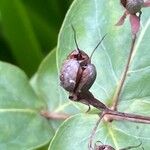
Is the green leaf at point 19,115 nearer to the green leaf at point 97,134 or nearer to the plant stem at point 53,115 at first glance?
the plant stem at point 53,115

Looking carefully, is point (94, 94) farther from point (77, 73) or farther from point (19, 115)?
point (77, 73)

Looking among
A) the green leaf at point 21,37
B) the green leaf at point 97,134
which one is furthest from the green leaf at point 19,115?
the green leaf at point 21,37

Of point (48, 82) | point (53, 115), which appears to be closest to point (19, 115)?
point (53, 115)

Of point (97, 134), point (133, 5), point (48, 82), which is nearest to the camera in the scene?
point (133, 5)

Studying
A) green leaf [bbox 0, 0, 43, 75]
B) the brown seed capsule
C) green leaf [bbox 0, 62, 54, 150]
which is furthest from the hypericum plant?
green leaf [bbox 0, 0, 43, 75]

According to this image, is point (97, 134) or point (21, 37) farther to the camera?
point (21, 37)

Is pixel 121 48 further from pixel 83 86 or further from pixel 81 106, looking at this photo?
pixel 83 86
